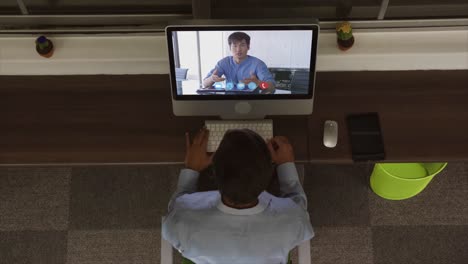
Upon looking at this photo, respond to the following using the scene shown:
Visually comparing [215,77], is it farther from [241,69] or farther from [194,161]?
[194,161]

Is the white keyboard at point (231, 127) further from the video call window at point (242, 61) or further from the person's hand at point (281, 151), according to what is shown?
the video call window at point (242, 61)

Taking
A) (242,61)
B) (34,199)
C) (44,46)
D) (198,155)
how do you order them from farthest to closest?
1. (34,199)
2. (44,46)
3. (198,155)
4. (242,61)

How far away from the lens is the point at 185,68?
185 centimetres

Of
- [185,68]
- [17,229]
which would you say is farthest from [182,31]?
[17,229]

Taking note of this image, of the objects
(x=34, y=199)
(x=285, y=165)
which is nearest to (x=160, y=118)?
(x=285, y=165)

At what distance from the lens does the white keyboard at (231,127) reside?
6.49 ft

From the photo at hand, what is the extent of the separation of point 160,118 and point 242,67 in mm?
472

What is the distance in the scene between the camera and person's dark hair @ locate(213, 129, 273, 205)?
1.58m

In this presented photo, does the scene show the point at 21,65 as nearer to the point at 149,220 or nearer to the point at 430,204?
the point at 149,220

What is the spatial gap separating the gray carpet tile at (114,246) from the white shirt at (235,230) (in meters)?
0.94

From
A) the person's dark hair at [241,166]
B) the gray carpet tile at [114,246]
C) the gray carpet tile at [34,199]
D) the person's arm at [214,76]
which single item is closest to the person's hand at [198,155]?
the person's arm at [214,76]

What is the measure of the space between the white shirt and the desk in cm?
30

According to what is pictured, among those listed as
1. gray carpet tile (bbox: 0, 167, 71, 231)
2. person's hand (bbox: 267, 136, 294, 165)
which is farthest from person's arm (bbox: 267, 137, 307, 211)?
gray carpet tile (bbox: 0, 167, 71, 231)

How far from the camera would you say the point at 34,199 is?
278 cm
